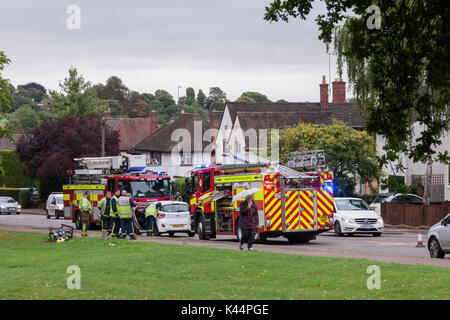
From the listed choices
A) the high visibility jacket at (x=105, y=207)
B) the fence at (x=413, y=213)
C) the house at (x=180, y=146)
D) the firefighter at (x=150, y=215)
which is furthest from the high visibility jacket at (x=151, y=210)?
the house at (x=180, y=146)

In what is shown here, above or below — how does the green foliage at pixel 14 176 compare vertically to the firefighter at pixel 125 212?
above

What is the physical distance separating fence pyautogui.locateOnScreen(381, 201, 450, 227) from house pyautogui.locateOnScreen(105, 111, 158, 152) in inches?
1992

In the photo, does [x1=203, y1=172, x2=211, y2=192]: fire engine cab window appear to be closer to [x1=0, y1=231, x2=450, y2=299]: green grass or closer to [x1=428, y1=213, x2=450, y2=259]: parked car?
[x1=0, y1=231, x2=450, y2=299]: green grass

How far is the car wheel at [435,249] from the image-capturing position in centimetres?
2162

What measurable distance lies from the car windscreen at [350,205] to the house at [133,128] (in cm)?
5677

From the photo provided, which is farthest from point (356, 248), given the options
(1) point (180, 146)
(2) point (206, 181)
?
(1) point (180, 146)

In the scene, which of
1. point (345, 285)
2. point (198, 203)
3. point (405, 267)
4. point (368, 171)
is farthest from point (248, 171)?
point (368, 171)

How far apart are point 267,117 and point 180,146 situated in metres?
13.0

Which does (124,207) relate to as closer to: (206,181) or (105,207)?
(105,207)

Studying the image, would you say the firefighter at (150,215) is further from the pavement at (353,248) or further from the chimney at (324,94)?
the chimney at (324,94)

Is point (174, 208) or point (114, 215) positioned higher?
point (174, 208)

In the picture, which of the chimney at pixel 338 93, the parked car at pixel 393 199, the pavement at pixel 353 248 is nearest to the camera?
the pavement at pixel 353 248

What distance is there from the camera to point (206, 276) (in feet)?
54.3

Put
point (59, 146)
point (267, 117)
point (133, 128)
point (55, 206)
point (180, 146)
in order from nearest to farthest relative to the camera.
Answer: point (55, 206) < point (59, 146) < point (267, 117) < point (180, 146) < point (133, 128)
